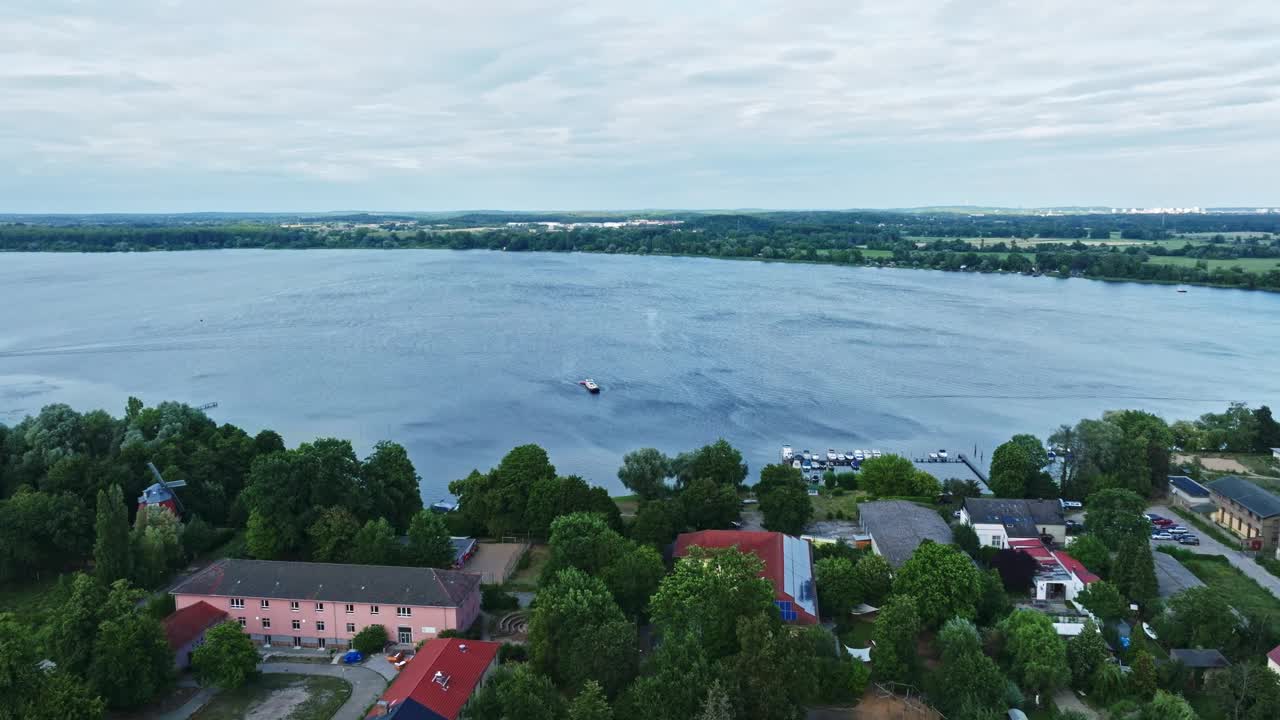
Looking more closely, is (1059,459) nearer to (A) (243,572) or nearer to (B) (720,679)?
(B) (720,679)

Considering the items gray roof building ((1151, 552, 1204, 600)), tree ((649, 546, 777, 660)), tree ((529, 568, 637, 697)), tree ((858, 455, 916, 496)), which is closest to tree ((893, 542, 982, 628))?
tree ((649, 546, 777, 660))

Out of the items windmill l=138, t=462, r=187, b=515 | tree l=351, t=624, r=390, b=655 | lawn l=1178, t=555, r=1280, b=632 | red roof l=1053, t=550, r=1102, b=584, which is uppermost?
windmill l=138, t=462, r=187, b=515

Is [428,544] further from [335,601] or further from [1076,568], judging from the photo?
[1076,568]

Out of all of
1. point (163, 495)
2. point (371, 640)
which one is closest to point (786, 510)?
point (371, 640)

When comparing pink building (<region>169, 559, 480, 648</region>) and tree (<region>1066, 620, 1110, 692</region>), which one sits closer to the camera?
tree (<region>1066, 620, 1110, 692</region>)

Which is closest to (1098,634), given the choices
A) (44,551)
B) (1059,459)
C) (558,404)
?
(1059,459)

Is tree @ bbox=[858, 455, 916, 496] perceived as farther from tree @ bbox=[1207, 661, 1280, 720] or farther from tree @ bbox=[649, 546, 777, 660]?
tree @ bbox=[649, 546, 777, 660]
